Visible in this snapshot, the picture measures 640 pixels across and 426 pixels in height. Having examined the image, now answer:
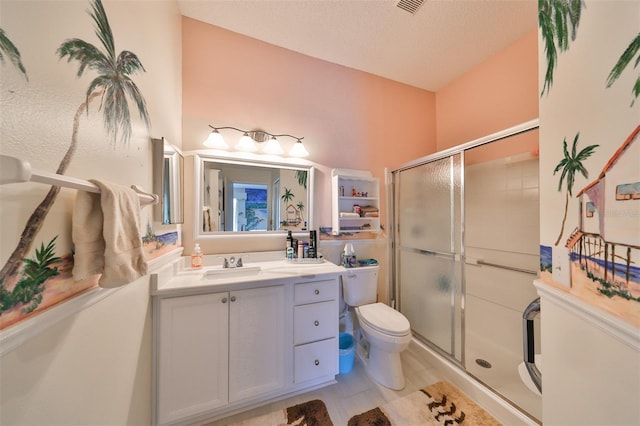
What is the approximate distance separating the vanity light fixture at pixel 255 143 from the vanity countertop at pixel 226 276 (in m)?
0.95

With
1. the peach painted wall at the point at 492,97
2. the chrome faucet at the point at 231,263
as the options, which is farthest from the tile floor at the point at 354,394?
the peach painted wall at the point at 492,97

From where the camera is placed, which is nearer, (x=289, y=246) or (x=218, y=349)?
(x=218, y=349)

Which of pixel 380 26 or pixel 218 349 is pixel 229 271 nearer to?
pixel 218 349

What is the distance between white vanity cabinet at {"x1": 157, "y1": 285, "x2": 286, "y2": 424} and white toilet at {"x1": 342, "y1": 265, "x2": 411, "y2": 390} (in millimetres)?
686

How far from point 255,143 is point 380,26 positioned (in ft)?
4.56

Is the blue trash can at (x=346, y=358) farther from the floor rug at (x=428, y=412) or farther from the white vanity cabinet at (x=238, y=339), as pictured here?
the floor rug at (x=428, y=412)

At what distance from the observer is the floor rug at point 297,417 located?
1278 millimetres

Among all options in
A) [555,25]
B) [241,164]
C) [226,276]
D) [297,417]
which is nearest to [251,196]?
[241,164]

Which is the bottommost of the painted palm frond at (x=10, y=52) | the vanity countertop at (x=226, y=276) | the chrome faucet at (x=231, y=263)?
the vanity countertop at (x=226, y=276)

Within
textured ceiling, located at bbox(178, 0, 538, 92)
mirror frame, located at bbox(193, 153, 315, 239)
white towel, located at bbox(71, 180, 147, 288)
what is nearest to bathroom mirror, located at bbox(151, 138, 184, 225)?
mirror frame, located at bbox(193, 153, 315, 239)

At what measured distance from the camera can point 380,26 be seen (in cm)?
169

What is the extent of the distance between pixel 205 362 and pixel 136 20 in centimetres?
183

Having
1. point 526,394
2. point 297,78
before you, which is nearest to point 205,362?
point 526,394

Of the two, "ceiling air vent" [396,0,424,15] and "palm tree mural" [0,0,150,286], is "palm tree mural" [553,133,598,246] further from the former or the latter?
"ceiling air vent" [396,0,424,15]
